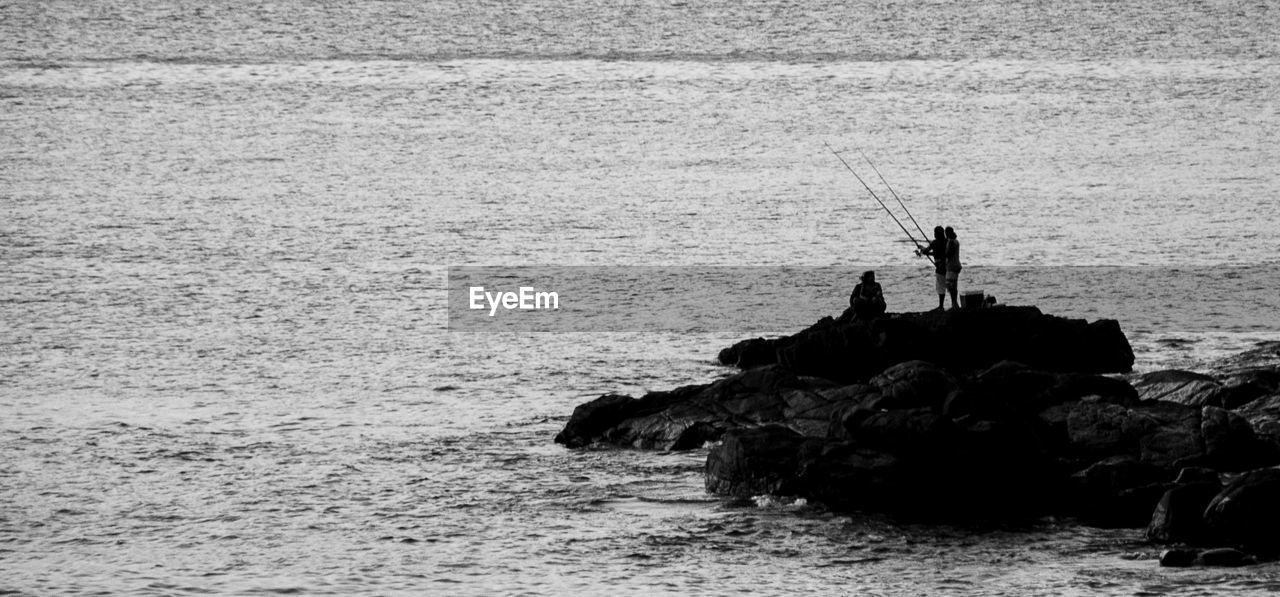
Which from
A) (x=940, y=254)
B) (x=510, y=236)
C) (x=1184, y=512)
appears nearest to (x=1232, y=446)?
(x=1184, y=512)

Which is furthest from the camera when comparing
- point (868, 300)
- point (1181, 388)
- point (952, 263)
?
point (952, 263)

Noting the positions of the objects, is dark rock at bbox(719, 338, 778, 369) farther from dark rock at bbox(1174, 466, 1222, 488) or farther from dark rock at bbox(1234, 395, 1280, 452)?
dark rock at bbox(1174, 466, 1222, 488)

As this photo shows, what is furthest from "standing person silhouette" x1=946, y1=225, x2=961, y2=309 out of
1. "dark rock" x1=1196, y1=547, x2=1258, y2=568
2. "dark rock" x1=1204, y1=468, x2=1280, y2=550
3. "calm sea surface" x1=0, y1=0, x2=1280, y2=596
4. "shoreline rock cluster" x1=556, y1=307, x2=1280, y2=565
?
"dark rock" x1=1196, y1=547, x2=1258, y2=568

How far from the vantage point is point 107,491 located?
21.8 metres

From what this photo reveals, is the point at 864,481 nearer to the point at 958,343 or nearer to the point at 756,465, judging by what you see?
the point at 756,465

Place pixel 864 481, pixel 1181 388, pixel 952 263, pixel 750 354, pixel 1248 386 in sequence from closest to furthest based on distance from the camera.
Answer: pixel 864 481 < pixel 1248 386 < pixel 1181 388 < pixel 750 354 < pixel 952 263

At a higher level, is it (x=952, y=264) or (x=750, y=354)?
(x=952, y=264)

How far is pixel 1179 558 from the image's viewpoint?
17422mm

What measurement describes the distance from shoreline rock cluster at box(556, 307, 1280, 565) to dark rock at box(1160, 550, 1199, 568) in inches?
0.7

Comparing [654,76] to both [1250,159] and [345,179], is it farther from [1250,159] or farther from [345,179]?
[1250,159]

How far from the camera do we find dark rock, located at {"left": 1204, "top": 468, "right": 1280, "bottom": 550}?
57.7ft

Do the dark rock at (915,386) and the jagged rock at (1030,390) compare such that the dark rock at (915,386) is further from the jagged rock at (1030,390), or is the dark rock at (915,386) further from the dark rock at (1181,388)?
the dark rock at (1181,388)

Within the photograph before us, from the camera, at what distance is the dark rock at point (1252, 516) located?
1758 cm

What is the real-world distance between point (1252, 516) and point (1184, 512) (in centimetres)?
63
